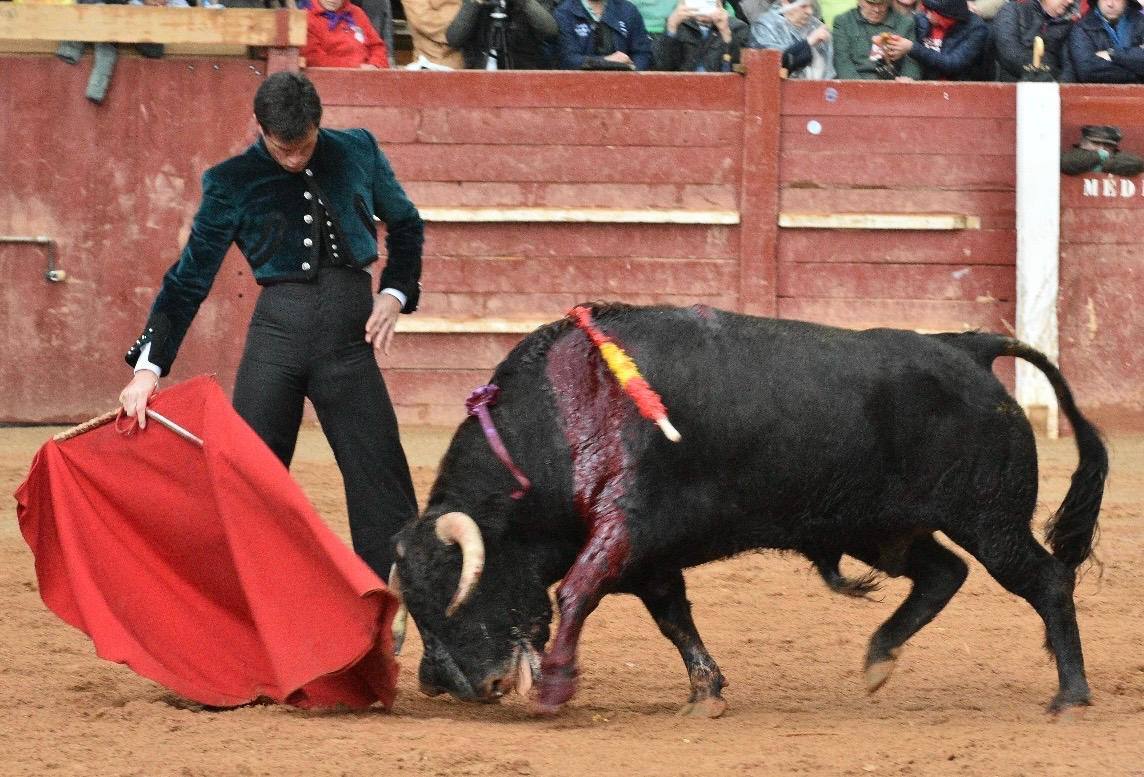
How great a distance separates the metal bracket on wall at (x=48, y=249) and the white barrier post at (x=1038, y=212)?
5.21 m

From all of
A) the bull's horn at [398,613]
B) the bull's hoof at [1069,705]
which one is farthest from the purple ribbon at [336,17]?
the bull's hoof at [1069,705]

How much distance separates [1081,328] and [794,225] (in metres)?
1.68

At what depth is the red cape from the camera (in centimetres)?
449

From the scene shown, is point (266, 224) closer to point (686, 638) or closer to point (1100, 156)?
point (686, 638)

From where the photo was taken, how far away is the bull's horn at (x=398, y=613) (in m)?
4.59

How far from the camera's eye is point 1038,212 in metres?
9.74

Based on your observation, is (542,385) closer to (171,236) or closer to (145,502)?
(145,502)

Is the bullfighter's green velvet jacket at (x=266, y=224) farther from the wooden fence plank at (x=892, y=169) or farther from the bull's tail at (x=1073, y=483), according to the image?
the wooden fence plank at (x=892, y=169)

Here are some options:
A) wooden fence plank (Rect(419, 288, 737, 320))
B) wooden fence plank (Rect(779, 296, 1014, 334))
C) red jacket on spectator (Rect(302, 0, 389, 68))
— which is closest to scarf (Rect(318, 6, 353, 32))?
red jacket on spectator (Rect(302, 0, 389, 68))

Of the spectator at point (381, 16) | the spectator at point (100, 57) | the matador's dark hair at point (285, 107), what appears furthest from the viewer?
the spectator at point (381, 16)

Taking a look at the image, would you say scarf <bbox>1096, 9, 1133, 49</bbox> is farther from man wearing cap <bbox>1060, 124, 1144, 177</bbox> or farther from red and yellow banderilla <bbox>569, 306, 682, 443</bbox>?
red and yellow banderilla <bbox>569, 306, 682, 443</bbox>

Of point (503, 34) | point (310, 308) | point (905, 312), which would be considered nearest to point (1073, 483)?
point (310, 308)

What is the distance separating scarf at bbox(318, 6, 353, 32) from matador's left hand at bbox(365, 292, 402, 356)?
509 cm

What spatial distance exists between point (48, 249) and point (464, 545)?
5887 millimetres
